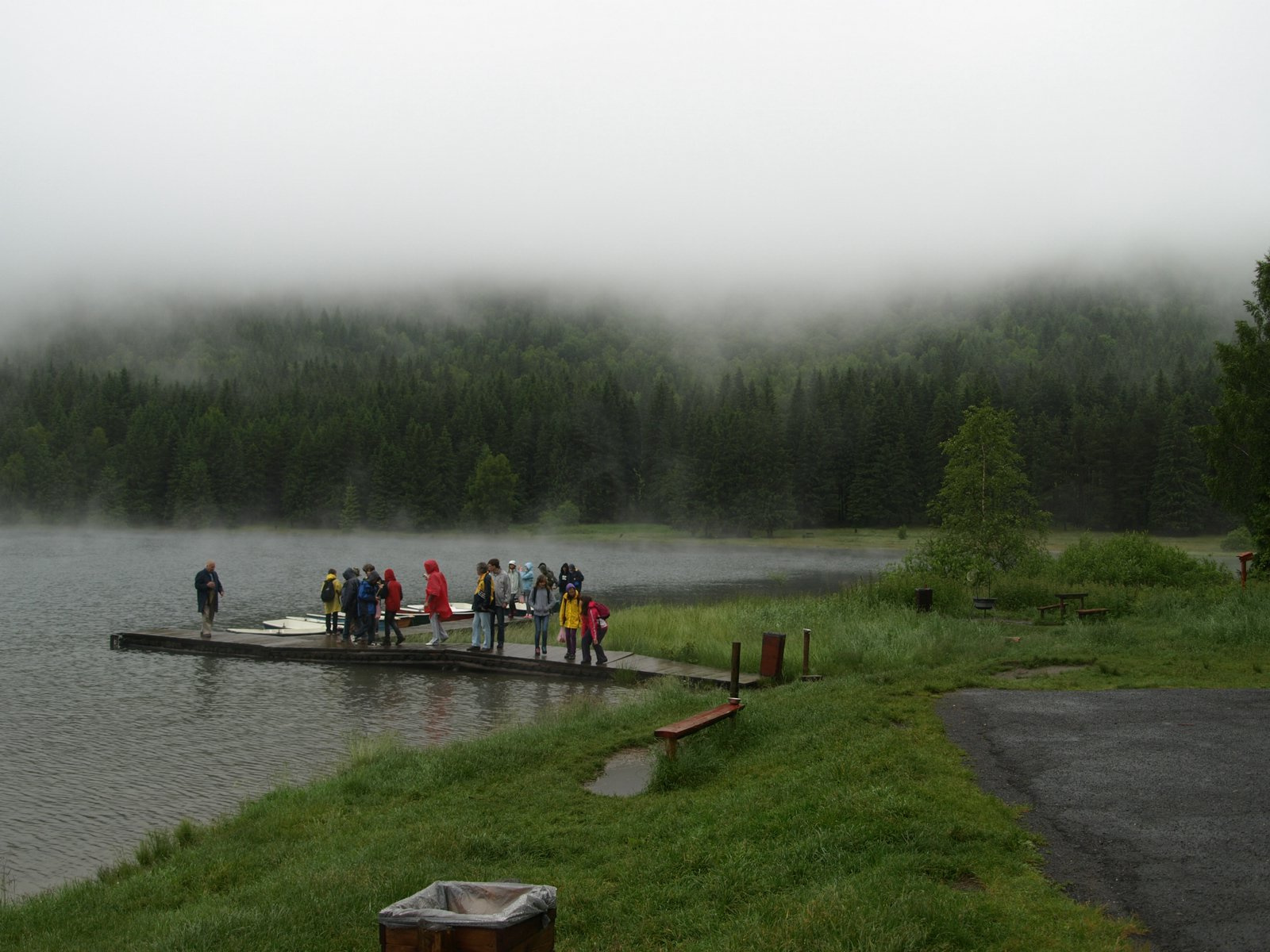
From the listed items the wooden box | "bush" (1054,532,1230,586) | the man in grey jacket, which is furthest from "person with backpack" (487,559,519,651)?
"bush" (1054,532,1230,586)

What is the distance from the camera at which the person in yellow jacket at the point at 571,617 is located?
24438 mm

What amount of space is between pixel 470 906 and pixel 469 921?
0.58 m

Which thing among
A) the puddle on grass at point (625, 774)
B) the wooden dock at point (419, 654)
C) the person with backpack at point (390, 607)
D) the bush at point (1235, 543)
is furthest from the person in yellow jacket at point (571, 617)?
the bush at point (1235, 543)

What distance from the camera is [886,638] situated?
924 inches

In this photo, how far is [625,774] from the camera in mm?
12797

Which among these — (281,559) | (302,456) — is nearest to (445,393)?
(302,456)

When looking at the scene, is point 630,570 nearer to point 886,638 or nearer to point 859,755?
point 886,638

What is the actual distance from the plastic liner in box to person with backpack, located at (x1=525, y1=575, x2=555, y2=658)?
18.6m

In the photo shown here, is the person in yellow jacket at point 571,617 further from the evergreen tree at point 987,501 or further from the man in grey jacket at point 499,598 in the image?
the evergreen tree at point 987,501

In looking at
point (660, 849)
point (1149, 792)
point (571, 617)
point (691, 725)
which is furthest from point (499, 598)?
point (1149, 792)

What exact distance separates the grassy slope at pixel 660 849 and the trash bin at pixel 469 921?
1272mm

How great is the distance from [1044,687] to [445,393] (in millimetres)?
135885

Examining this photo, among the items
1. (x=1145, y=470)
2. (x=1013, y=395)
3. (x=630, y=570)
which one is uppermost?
(x=1013, y=395)

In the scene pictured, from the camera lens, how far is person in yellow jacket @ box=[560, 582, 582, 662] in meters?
24.4
